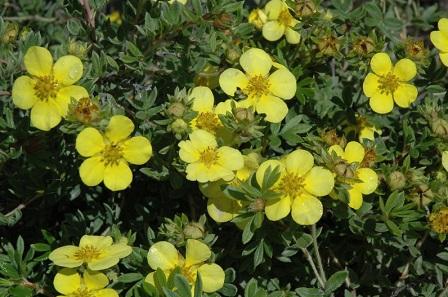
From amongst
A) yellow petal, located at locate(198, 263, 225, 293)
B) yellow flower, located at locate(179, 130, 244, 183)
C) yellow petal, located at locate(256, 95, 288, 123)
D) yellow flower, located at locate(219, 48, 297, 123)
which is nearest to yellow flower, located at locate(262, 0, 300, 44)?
yellow flower, located at locate(219, 48, 297, 123)

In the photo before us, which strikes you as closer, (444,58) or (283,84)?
(283,84)

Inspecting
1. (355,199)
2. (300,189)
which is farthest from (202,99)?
(355,199)

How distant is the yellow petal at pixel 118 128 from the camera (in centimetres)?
207

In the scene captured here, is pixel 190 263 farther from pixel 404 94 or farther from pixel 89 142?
pixel 404 94

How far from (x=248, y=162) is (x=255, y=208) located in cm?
18

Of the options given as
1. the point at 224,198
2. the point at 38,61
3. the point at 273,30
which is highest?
the point at 38,61

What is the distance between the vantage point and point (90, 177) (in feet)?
6.89

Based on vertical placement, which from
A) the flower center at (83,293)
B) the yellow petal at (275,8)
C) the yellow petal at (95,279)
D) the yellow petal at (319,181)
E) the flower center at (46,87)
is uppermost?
the flower center at (46,87)

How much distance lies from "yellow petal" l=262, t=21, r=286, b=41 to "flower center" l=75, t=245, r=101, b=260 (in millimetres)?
1125

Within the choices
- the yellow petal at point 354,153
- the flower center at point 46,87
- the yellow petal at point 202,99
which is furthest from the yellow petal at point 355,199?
the flower center at point 46,87

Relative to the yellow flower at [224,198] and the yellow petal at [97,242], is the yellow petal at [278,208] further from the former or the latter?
the yellow petal at [97,242]

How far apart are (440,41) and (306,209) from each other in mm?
945

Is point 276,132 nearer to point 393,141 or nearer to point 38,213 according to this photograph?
point 393,141

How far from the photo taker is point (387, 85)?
2535 mm
